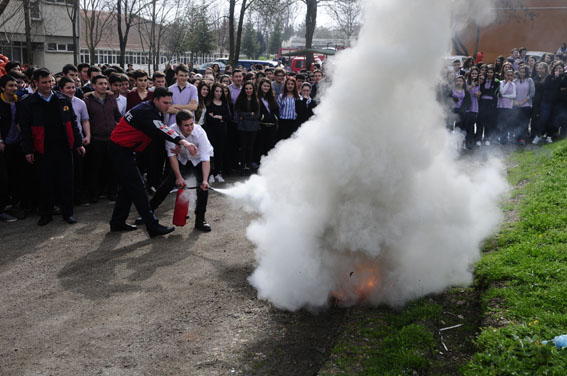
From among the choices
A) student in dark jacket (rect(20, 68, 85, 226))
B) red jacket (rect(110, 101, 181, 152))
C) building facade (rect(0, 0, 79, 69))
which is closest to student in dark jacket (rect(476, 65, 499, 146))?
red jacket (rect(110, 101, 181, 152))

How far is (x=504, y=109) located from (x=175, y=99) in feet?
29.8

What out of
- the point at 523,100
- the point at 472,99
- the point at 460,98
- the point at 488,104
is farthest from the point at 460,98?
the point at 523,100

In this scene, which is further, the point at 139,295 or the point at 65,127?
the point at 65,127

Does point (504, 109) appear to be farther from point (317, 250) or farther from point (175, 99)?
point (317, 250)

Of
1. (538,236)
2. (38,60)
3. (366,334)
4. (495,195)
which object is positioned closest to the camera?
(366,334)

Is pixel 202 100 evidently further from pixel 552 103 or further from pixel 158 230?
pixel 552 103

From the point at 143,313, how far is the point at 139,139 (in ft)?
10.00

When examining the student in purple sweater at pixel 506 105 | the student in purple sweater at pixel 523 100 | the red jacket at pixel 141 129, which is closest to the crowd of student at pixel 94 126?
the red jacket at pixel 141 129

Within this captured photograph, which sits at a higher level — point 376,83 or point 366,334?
point 376,83

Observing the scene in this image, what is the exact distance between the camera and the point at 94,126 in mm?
9242

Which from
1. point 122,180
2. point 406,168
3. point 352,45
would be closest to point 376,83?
point 352,45

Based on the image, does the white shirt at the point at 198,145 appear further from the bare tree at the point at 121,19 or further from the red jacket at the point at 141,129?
the bare tree at the point at 121,19

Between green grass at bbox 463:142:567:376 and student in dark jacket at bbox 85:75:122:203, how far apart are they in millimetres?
6811

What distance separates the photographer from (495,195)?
27.9 ft
